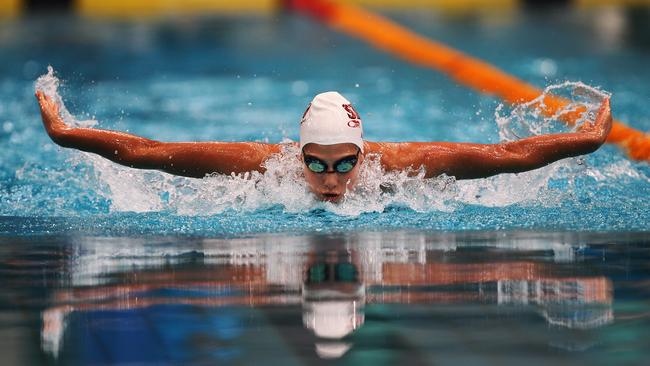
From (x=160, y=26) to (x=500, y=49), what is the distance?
14.8 ft

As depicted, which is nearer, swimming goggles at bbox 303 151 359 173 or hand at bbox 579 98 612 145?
swimming goggles at bbox 303 151 359 173

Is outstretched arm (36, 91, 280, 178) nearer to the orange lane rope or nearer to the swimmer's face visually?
the swimmer's face

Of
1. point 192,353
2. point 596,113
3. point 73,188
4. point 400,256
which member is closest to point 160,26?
point 73,188

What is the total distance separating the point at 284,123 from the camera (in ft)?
27.8

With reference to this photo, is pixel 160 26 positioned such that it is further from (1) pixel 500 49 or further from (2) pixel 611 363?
(2) pixel 611 363

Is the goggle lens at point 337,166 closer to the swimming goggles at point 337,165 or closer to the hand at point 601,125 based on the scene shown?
the swimming goggles at point 337,165

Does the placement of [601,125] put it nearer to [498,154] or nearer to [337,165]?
[498,154]

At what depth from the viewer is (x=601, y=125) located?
519 centimetres

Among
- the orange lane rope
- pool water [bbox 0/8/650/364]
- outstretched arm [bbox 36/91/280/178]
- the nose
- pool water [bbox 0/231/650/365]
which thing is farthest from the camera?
the orange lane rope

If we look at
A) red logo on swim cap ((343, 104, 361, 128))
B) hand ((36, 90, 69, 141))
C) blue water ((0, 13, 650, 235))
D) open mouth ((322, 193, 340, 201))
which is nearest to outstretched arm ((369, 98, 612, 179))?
blue water ((0, 13, 650, 235))

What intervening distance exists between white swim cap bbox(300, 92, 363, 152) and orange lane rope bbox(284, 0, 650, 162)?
5.16ft

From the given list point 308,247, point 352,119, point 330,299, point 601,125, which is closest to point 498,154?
point 601,125

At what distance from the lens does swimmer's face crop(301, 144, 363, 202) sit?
496 cm

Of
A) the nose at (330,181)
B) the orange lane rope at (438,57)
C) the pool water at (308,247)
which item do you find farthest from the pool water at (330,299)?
the orange lane rope at (438,57)
